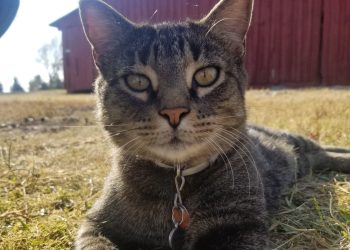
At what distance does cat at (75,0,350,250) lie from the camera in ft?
A: 6.68

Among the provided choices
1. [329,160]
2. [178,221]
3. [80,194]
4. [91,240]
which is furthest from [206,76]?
[329,160]

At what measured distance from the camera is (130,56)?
231 centimetres

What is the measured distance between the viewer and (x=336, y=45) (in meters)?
13.9

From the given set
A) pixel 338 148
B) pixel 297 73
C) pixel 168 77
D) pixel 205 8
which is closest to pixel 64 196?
pixel 168 77

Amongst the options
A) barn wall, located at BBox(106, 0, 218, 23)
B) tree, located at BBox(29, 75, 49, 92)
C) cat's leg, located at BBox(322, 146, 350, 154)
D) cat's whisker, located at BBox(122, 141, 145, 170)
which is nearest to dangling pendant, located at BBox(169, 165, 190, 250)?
cat's whisker, located at BBox(122, 141, 145, 170)

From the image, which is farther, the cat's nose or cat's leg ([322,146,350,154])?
cat's leg ([322,146,350,154])

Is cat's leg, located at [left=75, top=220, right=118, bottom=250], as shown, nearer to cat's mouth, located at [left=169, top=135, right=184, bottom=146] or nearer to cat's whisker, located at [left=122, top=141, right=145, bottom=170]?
cat's whisker, located at [left=122, top=141, right=145, bottom=170]

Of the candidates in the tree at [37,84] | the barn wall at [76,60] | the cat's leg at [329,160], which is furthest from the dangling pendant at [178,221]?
the tree at [37,84]

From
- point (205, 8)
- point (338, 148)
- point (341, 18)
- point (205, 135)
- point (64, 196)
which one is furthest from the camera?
point (341, 18)

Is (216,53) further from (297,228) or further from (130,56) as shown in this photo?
(297,228)

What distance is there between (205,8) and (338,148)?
2008mm

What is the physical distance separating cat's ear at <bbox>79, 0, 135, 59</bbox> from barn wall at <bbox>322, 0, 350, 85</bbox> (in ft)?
40.5

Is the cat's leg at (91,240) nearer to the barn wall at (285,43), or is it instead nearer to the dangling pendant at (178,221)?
the dangling pendant at (178,221)

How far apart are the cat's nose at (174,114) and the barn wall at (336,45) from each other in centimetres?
1273
